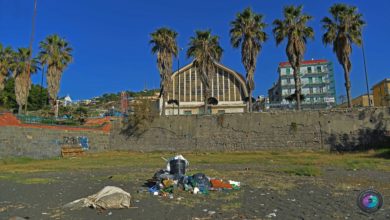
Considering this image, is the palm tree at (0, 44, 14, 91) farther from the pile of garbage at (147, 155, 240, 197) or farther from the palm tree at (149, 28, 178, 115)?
the pile of garbage at (147, 155, 240, 197)

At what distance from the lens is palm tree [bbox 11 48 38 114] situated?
38.5 meters

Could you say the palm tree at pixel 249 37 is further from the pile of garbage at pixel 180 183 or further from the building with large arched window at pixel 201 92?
the pile of garbage at pixel 180 183

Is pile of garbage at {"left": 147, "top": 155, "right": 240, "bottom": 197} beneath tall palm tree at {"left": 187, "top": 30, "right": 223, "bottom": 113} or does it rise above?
beneath

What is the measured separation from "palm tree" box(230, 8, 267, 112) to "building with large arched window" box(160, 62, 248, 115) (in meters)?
16.7

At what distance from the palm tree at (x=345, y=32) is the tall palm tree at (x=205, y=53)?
459 inches

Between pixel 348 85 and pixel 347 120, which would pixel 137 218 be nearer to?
pixel 347 120

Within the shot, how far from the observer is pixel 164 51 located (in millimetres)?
35500

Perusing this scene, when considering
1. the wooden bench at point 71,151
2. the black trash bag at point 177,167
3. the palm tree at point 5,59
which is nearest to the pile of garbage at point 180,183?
the black trash bag at point 177,167

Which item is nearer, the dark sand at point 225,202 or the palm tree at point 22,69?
the dark sand at point 225,202

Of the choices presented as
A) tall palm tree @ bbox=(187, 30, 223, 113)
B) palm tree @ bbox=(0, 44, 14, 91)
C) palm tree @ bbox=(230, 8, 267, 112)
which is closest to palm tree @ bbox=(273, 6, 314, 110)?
palm tree @ bbox=(230, 8, 267, 112)

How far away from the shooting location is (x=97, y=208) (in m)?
7.58

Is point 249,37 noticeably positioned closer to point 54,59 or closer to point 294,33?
point 294,33

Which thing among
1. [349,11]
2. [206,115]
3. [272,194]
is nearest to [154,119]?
[206,115]

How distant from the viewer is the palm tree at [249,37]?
104 ft
